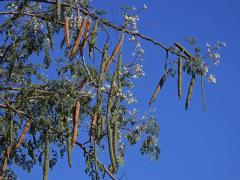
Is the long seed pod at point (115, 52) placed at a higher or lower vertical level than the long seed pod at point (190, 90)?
higher

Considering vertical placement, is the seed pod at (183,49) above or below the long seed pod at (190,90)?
above

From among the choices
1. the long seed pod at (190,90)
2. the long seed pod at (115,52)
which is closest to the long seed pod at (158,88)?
the long seed pod at (190,90)

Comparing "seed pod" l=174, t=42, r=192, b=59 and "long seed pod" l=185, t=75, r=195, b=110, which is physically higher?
"seed pod" l=174, t=42, r=192, b=59

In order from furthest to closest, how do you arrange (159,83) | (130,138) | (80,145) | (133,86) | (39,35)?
(133,86) < (130,138) < (39,35) < (80,145) < (159,83)

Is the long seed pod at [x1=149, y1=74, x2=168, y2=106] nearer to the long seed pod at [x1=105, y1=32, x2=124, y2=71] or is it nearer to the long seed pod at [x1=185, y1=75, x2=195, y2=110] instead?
the long seed pod at [x1=185, y1=75, x2=195, y2=110]

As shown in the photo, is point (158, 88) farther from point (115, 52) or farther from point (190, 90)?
point (115, 52)

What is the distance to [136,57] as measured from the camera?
28.8 ft

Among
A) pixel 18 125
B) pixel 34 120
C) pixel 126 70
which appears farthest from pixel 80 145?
pixel 126 70

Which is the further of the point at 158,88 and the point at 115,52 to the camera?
the point at 158,88

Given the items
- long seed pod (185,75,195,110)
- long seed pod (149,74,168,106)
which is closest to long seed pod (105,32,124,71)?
long seed pod (149,74,168,106)

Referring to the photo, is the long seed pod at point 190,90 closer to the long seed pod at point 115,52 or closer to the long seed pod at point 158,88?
the long seed pod at point 158,88

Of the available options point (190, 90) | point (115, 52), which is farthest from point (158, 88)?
point (115, 52)

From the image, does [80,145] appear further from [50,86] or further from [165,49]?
[165,49]

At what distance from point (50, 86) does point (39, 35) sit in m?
0.83
